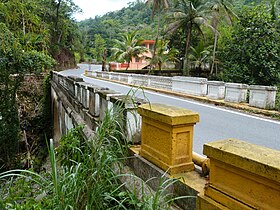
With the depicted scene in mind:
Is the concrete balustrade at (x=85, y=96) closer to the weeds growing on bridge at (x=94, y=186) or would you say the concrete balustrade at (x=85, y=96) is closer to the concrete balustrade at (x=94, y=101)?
the concrete balustrade at (x=94, y=101)

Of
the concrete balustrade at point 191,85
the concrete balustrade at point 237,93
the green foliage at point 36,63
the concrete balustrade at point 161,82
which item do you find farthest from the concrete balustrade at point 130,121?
the green foliage at point 36,63

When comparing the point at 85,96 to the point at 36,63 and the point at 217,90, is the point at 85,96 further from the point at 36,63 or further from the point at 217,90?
the point at 36,63

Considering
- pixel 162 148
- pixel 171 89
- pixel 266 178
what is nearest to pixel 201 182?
pixel 162 148

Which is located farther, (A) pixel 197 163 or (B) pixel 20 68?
(B) pixel 20 68

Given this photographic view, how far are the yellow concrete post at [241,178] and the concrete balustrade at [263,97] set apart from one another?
7.31 metres

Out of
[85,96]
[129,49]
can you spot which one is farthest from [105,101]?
[129,49]

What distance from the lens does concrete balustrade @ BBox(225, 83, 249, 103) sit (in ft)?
30.9

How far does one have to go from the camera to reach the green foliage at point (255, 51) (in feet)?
48.4

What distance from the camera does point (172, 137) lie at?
2234mm

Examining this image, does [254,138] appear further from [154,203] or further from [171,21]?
[171,21]

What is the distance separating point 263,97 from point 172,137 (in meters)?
7.20

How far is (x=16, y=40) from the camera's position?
6027 mm

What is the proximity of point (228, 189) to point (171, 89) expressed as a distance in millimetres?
12336

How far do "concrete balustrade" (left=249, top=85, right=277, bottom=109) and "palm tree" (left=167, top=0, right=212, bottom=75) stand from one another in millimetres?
14086
